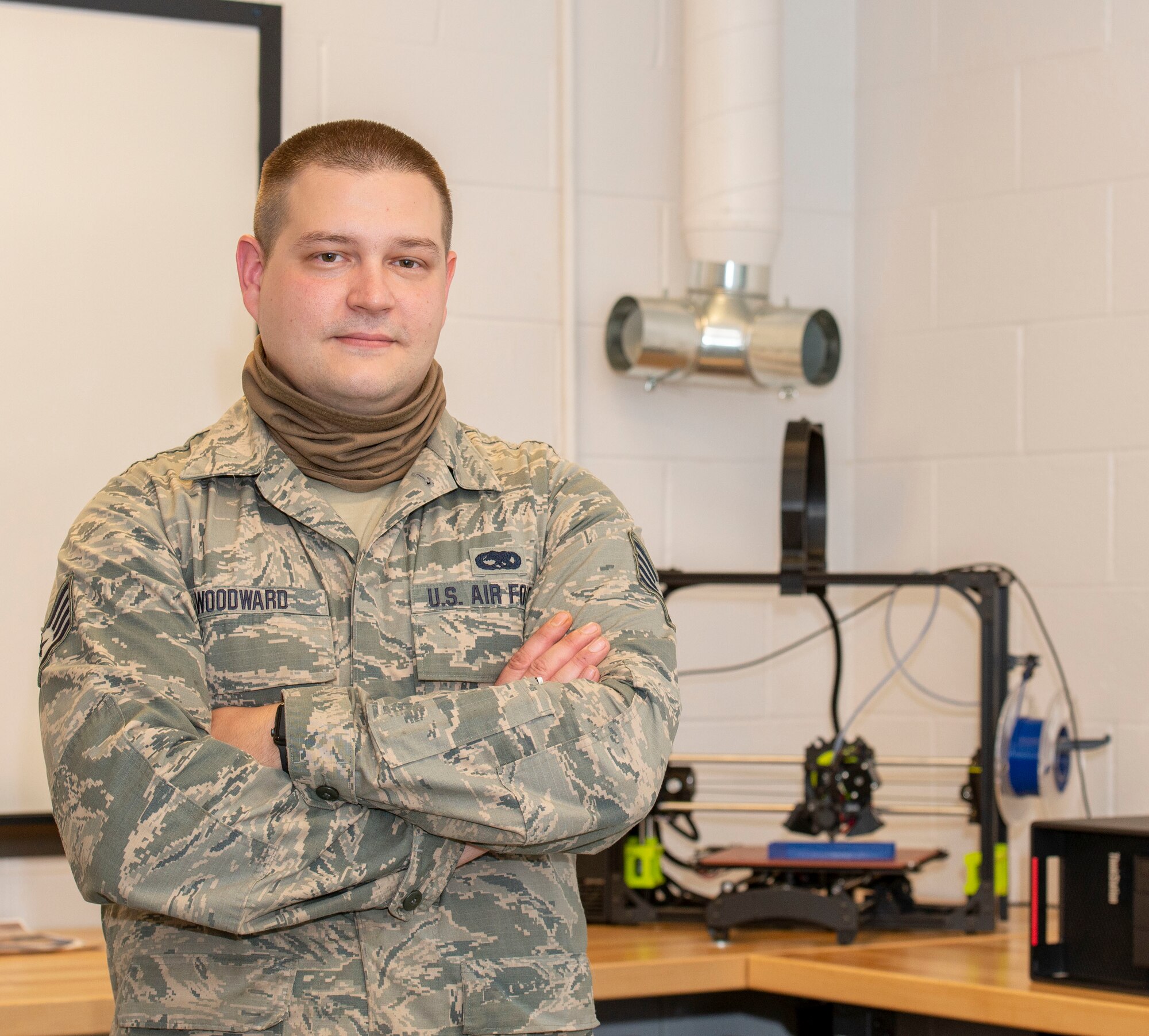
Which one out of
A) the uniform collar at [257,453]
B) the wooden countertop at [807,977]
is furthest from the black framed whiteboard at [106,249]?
the uniform collar at [257,453]

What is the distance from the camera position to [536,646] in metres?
1.46

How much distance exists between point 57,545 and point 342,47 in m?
1.02

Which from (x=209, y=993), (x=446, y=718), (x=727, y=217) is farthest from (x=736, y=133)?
(x=209, y=993)

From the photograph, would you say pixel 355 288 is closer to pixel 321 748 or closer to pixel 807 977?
pixel 321 748

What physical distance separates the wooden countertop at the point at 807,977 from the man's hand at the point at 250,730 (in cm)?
77

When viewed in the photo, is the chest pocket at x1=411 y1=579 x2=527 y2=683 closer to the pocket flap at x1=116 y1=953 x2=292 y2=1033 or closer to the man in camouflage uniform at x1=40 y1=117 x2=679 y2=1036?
the man in camouflage uniform at x1=40 y1=117 x2=679 y2=1036

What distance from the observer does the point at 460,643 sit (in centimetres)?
150

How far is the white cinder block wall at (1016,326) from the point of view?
2600 millimetres

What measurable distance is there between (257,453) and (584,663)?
0.42m

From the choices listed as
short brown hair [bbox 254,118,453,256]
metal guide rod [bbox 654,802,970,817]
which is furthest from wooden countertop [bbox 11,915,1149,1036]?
short brown hair [bbox 254,118,453,256]

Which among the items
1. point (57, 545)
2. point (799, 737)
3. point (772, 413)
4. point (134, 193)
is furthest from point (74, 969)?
point (772, 413)

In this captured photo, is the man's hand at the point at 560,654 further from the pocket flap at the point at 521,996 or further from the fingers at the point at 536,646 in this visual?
the pocket flap at the point at 521,996

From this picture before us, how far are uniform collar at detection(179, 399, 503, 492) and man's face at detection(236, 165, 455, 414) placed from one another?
7 cm

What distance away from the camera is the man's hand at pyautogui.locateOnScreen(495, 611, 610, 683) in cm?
143
